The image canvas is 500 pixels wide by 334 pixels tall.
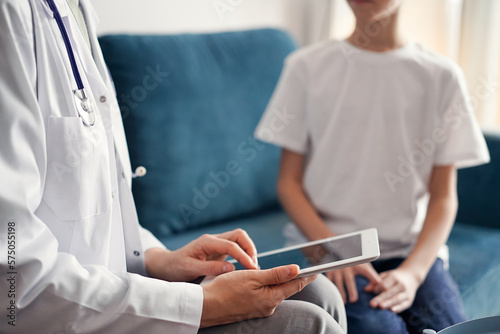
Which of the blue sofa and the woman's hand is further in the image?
the blue sofa

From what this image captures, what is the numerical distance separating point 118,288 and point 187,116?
2.82 feet

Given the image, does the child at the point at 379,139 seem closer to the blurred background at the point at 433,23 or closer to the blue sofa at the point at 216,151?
the blue sofa at the point at 216,151

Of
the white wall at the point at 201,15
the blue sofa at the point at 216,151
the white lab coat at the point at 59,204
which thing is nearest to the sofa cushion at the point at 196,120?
the blue sofa at the point at 216,151

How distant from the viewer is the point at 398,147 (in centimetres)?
138

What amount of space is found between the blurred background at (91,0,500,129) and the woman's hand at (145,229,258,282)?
3.48ft

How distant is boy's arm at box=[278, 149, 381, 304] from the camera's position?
4.00ft

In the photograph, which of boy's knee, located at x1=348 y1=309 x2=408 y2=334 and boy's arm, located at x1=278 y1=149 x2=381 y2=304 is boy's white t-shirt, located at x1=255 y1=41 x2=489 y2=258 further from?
boy's knee, located at x1=348 y1=309 x2=408 y2=334

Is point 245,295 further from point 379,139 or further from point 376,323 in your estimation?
point 379,139

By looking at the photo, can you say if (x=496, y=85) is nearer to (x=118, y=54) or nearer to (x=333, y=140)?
(x=333, y=140)

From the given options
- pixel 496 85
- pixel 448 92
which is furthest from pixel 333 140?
pixel 496 85

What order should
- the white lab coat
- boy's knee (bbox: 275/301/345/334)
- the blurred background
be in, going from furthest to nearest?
the blurred background → boy's knee (bbox: 275/301/345/334) → the white lab coat

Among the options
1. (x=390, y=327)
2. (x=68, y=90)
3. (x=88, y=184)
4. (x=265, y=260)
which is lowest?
(x=390, y=327)

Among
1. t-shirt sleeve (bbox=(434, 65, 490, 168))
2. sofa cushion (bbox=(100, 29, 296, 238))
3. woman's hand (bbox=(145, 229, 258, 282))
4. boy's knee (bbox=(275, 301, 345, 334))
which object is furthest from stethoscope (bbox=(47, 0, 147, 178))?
t-shirt sleeve (bbox=(434, 65, 490, 168))

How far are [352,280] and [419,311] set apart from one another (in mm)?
165
